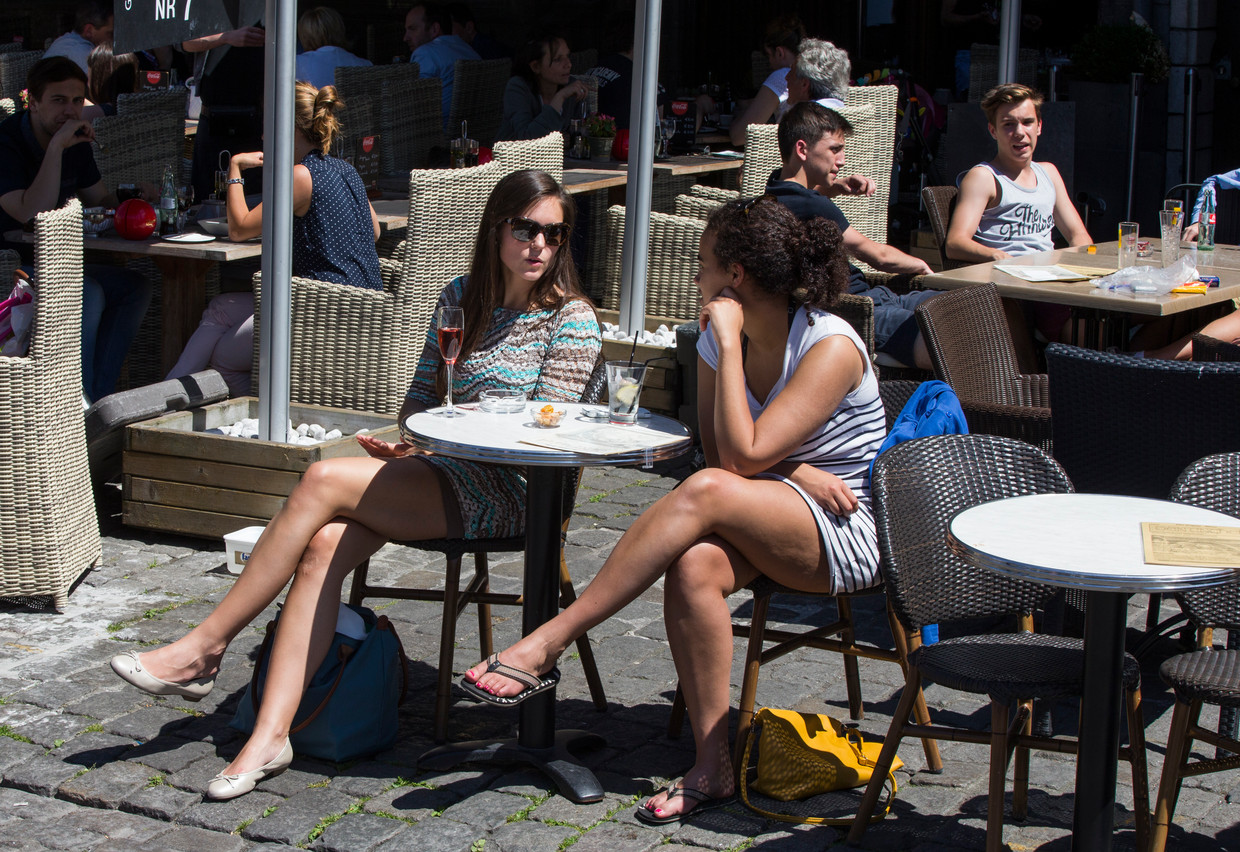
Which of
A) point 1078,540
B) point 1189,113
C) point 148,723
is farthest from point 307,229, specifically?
point 1189,113

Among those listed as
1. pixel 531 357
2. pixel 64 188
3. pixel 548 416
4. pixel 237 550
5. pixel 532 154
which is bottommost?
pixel 237 550

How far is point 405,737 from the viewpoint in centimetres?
354

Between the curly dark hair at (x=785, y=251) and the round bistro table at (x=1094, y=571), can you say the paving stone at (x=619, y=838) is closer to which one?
the round bistro table at (x=1094, y=571)

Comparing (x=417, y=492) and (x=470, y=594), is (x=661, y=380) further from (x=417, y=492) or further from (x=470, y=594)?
(x=417, y=492)

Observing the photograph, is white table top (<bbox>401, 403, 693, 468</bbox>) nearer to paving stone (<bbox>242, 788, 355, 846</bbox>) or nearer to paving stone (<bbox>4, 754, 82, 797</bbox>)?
paving stone (<bbox>242, 788, 355, 846</bbox>)

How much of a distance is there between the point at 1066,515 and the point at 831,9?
40.8 ft

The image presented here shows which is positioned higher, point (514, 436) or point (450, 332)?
point (450, 332)

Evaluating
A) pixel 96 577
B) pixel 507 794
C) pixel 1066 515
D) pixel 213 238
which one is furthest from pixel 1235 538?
pixel 213 238

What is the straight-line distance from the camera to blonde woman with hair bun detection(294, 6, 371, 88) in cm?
837

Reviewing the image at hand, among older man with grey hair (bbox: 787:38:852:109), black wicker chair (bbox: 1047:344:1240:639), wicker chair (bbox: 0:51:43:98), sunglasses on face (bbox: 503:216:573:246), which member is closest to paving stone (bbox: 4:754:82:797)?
sunglasses on face (bbox: 503:216:573:246)

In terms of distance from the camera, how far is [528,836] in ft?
10.0

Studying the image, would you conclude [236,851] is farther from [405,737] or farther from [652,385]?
[652,385]

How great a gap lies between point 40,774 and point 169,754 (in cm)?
28

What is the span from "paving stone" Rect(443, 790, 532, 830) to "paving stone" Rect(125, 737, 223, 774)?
24.9 inches
